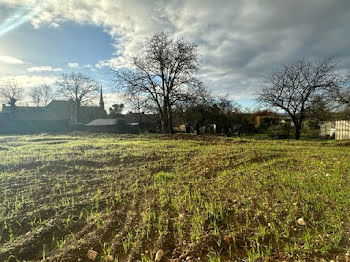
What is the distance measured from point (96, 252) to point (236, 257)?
1.36 meters

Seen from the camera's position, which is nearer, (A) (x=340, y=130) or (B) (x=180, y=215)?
(B) (x=180, y=215)

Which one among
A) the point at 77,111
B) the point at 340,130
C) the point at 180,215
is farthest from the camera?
the point at 77,111

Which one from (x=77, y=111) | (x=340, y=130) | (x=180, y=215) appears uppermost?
(x=77, y=111)

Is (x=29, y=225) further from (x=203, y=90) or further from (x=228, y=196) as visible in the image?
(x=203, y=90)

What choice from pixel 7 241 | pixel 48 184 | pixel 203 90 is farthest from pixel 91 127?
pixel 7 241

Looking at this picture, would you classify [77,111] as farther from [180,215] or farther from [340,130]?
[180,215]

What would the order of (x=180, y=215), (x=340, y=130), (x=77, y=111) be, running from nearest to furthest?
(x=180, y=215) → (x=340, y=130) → (x=77, y=111)

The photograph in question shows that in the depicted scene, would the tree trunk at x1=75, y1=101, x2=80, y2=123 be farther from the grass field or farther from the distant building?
the distant building

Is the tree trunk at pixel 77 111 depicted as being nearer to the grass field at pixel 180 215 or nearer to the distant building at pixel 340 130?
the grass field at pixel 180 215

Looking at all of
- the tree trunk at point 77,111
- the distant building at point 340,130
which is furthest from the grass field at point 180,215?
the tree trunk at point 77,111

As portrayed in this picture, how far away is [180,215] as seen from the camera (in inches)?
102

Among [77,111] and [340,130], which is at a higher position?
[77,111]

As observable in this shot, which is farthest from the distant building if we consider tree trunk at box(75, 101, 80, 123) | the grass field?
tree trunk at box(75, 101, 80, 123)

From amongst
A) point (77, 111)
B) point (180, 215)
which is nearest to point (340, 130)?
point (180, 215)
